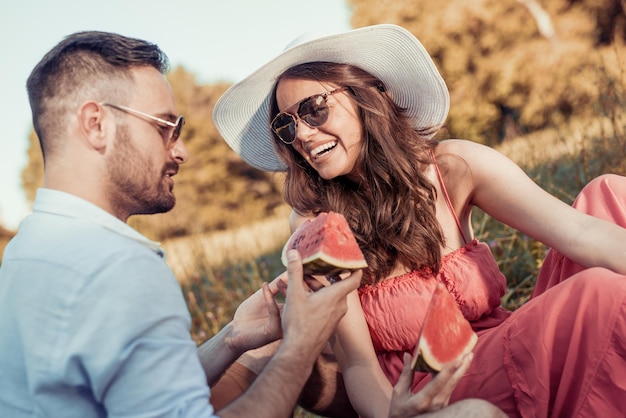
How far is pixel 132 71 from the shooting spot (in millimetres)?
2227

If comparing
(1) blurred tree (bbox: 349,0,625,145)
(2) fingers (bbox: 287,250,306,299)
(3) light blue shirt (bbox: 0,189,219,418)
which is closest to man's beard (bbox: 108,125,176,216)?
(3) light blue shirt (bbox: 0,189,219,418)

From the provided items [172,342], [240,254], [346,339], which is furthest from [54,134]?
[240,254]

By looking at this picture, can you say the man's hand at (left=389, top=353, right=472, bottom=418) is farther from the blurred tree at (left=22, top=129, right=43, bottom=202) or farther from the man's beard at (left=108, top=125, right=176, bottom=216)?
the blurred tree at (left=22, top=129, right=43, bottom=202)

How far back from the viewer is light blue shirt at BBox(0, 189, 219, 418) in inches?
64.7

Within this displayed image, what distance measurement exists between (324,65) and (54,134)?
5.55ft

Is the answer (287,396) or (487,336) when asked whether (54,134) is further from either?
(487,336)

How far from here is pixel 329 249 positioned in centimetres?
236

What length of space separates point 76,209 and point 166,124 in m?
0.51

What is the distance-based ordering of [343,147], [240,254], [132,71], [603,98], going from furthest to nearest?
[240,254]
[603,98]
[343,147]
[132,71]

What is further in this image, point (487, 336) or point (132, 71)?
point (487, 336)

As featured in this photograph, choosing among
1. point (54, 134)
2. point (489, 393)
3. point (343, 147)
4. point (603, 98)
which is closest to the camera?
point (54, 134)

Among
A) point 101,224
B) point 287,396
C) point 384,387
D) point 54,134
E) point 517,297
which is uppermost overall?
point 54,134

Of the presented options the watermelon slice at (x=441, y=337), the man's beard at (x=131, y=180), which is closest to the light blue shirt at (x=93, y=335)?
the man's beard at (x=131, y=180)

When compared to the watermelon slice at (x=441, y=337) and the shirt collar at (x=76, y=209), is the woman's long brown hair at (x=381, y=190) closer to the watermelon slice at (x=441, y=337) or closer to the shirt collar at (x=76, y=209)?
the watermelon slice at (x=441, y=337)
